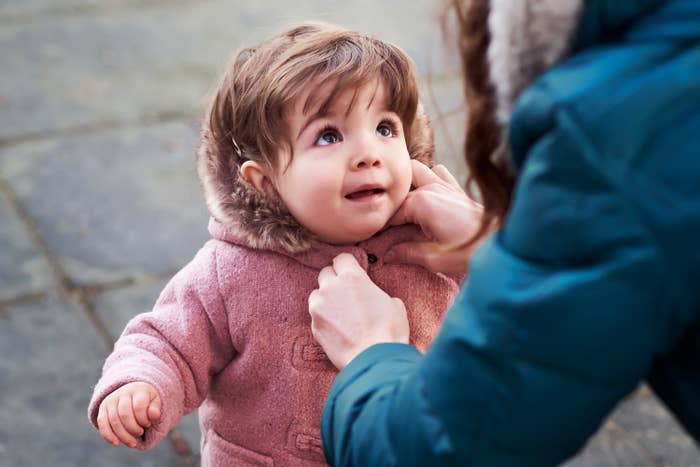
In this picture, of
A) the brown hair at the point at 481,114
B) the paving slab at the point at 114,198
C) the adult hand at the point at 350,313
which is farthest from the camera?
the paving slab at the point at 114,198

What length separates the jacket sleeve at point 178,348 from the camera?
1.90 m

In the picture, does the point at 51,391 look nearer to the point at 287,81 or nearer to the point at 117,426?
the point at 117,426

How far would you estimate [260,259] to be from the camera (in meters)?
1.98

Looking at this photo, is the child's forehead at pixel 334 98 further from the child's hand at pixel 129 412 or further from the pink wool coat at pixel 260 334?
the child's hand at pixel 129 412

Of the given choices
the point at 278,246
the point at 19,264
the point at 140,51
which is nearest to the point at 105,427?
the point at 278,246

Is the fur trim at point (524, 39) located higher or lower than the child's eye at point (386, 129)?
higher

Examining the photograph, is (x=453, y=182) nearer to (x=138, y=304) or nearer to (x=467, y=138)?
(x=467, y=138)

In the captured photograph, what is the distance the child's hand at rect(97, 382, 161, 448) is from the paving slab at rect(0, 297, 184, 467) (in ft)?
4.04

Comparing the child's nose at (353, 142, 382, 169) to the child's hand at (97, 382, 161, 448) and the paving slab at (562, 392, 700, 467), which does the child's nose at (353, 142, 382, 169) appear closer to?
the child's hand at (97, 382, 161, 448)

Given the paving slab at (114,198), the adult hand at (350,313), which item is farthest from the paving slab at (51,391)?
the adult hand at (350,313)

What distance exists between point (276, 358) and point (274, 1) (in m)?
4.28

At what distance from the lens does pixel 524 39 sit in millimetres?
1260

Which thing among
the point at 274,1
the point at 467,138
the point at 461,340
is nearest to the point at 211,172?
the point at 467,138

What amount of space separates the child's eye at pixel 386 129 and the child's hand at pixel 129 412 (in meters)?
0.57
